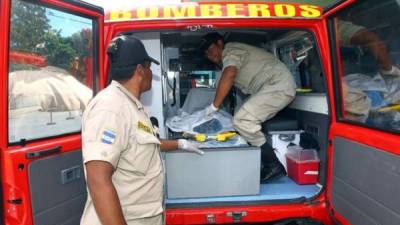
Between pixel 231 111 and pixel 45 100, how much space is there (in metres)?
2.81

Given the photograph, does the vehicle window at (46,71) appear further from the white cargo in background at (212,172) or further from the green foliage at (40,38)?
the white cargo in background at (212,172)

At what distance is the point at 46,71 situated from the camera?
2123mm

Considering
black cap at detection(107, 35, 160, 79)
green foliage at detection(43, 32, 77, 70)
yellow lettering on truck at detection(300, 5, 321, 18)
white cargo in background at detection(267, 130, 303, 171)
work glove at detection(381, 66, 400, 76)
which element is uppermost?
yellow lettering on truck at detection(300, 5, 321, 18)

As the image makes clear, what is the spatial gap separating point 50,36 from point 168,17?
33.6 inches

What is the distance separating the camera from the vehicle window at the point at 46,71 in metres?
1.86

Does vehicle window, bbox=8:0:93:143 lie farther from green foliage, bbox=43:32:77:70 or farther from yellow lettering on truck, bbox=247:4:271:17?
yellow lettering on truck, bbox=247:4:271:17

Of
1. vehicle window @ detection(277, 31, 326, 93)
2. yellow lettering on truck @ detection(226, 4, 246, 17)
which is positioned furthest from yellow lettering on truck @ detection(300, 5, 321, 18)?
vehicle window @ detection(277, 31, 326, 93)

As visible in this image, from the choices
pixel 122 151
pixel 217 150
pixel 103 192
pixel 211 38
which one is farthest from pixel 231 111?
pixel 103 192

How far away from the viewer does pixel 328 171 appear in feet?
8.98

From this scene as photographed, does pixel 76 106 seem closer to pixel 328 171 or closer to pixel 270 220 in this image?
pixel 270 220

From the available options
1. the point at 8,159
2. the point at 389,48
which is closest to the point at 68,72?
the point at 8,159

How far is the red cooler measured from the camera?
3.20 m

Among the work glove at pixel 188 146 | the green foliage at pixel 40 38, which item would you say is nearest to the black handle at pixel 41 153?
the green foliage at pixel 40 38

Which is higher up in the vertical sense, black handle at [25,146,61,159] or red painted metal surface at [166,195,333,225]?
black handle at [25,146,61,159]
